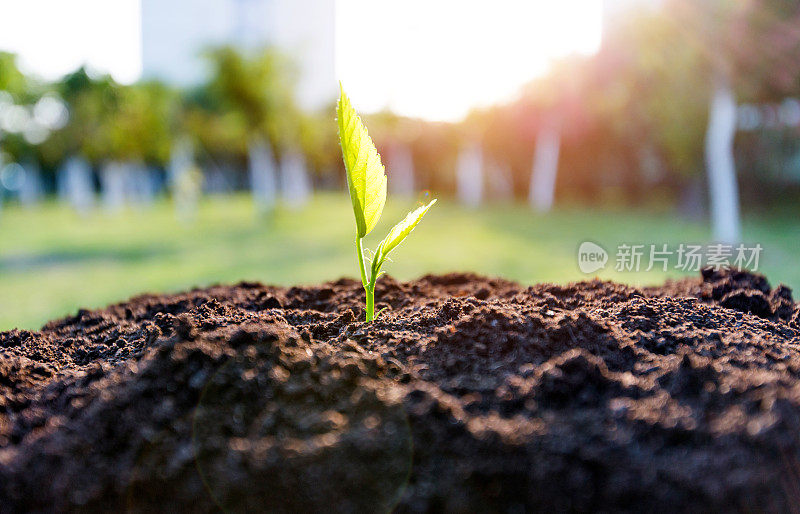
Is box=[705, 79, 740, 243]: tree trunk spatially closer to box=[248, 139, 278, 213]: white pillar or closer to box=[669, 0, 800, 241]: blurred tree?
box=[669, 0, 800, 241]: blurred tree

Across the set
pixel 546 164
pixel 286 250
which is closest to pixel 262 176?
pixel 286 250

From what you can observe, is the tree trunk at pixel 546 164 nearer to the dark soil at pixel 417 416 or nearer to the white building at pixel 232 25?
the dark soil at pixel 417 416

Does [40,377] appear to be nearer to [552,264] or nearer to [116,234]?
[552,264]

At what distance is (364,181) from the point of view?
7.14 ft

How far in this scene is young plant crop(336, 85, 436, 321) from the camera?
6.71 feet

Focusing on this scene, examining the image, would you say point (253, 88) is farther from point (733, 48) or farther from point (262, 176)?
point (733, 48)

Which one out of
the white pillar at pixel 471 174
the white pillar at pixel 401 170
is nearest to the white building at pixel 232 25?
the white pillar at pixel 401 170

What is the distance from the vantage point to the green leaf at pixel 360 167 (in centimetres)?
203

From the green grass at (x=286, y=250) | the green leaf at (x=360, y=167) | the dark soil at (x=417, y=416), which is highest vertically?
the green leaf at (x=360, y=167)

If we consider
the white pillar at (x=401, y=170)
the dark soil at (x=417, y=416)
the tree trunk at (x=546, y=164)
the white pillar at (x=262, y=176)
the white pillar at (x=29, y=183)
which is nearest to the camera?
the dark soil at (x=417, y=416)

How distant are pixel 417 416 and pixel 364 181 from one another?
3.35ft

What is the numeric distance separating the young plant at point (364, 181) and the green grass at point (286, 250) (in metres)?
4.24

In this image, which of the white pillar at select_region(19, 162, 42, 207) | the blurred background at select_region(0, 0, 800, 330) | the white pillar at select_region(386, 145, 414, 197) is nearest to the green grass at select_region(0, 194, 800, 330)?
the blurred background at select_region(0, 0, 800, 330)

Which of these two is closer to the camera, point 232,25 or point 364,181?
point 364,181
